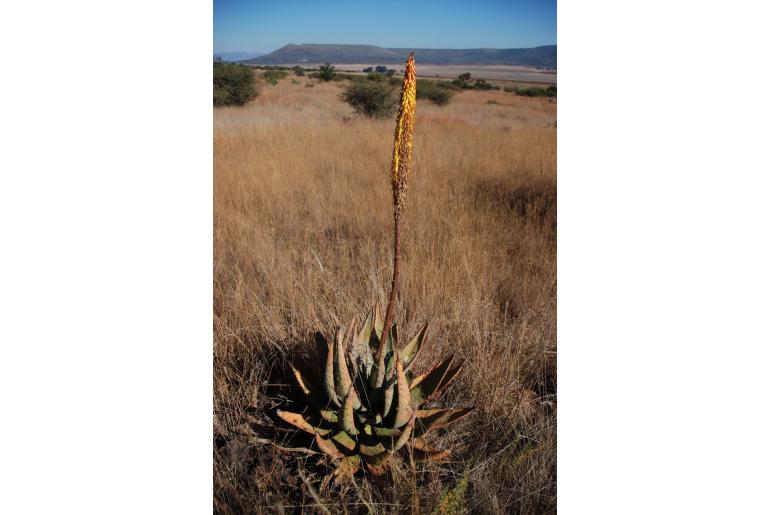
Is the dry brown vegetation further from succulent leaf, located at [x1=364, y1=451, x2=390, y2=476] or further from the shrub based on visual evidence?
succulent leaf, located at [x1=364, y1=451, x2=390, y2=476]

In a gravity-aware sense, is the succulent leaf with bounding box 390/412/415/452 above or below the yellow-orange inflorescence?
below

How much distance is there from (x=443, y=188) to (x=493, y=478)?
0.98m

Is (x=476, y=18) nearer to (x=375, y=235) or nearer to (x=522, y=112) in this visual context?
(x=522, y=112)

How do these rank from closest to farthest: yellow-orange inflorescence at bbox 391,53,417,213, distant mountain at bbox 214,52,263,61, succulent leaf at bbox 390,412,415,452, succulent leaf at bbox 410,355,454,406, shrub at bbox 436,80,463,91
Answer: yellow-orange inflorescence at bbox 391,53,417,213
succulent leaf at bbox 390,412,415,452
succulent leaf at bbox 410,355,454,406
distant mountain at bbox 214,52,263,61
shrub at bbox 436,80,463,91

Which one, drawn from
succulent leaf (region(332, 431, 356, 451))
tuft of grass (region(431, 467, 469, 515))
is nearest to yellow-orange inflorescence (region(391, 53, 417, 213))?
succulent leaf (region(332, 431, 356, 451))

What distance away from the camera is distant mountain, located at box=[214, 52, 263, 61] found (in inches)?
65.0

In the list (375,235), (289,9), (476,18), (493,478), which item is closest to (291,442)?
(493,478)

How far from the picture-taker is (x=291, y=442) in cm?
158

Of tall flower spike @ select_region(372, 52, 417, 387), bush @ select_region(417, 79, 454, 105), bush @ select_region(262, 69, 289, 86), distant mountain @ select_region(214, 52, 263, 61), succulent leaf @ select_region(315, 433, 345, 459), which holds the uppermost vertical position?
distant mountain @ select_region(214, 52, 263, 61)

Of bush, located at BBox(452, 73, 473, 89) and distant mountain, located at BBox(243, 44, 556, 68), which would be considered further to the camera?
bush, located at BBox(452, 73, 473, 89)

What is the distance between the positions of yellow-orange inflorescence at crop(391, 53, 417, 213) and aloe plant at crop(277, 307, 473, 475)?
40 cm

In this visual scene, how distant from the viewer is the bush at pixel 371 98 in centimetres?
181

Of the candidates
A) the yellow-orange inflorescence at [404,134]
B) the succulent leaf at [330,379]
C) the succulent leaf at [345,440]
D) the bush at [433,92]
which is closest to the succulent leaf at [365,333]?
the succulent leaf at [330,379]

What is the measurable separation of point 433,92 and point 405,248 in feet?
1.88
